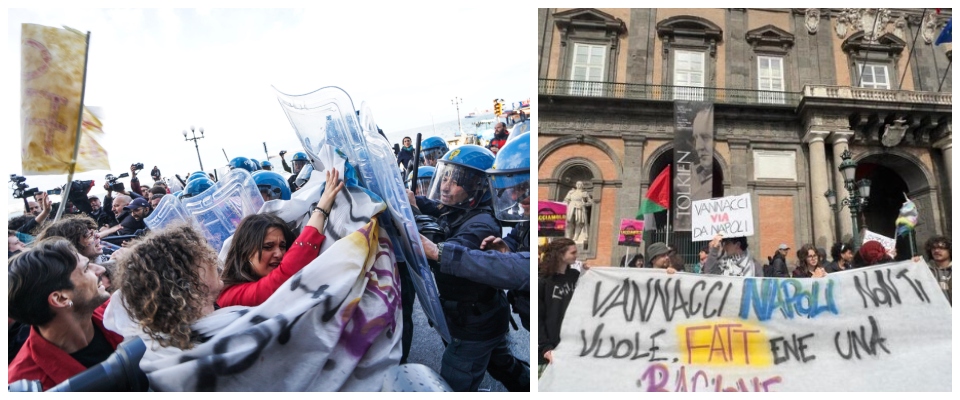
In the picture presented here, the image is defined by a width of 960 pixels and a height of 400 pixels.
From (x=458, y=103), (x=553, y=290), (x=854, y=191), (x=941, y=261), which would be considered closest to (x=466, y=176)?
(x=458, y=103)

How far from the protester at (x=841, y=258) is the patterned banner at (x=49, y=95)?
6.30m

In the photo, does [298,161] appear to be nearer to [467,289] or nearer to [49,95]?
[467,289]

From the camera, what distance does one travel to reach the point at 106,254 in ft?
13.3

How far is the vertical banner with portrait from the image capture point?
6605 mm

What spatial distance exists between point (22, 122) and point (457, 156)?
2985 millimetres

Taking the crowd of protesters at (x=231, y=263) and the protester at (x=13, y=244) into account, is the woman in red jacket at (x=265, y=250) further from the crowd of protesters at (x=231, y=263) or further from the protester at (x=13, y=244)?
the protester at (x=13, y=244)

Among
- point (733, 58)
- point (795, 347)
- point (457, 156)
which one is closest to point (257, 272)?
point (457, 156)

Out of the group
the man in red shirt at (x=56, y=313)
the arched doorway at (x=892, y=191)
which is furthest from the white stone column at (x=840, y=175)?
the man in red shirt at (x=56, y=313)

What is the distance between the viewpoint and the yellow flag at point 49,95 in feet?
13.3

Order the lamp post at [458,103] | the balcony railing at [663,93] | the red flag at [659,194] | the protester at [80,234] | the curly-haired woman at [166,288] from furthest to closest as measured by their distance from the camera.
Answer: the balcony railing at [663,93]
the red flag at [659,194]
the lamp post at [458,103]
the protester at [80,234]
the curly-haired woman at [166,288]

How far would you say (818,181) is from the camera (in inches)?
303

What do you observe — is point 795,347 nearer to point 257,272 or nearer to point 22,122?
point 257,272

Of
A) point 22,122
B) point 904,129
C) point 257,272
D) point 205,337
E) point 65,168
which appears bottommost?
point 205,337

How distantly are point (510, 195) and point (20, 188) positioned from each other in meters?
3.33
